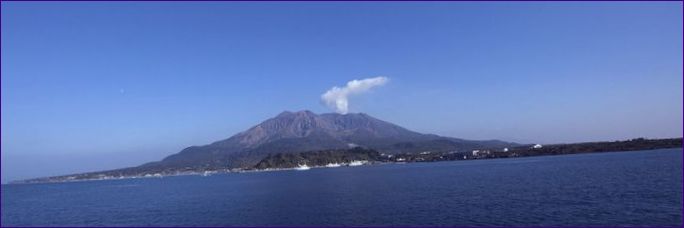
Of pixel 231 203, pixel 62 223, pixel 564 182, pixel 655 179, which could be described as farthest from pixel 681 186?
pixel 62 223

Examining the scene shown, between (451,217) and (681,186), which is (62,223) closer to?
(451,217)

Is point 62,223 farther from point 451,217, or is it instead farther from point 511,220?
point 511,220

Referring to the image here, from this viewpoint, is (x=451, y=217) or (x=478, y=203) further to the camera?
(x=478, y=203)

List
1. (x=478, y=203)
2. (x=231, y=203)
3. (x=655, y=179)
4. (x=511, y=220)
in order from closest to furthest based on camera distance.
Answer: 1. (x=511, y=220)
2. (x=478, y=203)
3. (x=655, y=179)
4. (x=231, y=203)

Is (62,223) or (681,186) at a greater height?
(681,186)

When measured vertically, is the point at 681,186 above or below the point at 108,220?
above

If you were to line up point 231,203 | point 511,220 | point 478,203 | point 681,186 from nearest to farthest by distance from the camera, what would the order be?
1. point 511,220
2. point 478,203
3. point 681,186
4. point 231,203

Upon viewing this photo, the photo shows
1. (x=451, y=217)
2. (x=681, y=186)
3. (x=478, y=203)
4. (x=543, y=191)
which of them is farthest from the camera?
(x=543, y=191)

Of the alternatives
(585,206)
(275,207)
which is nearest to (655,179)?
(585,206)

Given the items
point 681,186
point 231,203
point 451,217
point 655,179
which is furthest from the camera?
point 231,203
